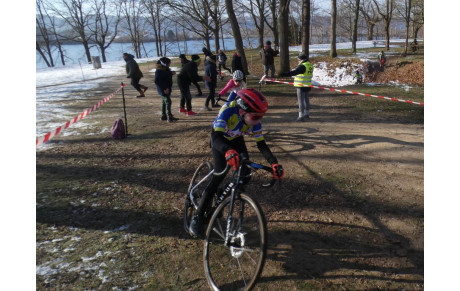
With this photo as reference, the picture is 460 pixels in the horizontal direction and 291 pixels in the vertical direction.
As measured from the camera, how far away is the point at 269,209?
4.72 metres

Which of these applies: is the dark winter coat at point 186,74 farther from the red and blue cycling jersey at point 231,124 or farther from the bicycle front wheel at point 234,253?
the bicycle front wheel at point 234,253

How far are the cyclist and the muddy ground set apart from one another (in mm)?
890

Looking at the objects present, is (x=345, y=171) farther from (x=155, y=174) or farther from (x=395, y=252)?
(x=155, y=174)

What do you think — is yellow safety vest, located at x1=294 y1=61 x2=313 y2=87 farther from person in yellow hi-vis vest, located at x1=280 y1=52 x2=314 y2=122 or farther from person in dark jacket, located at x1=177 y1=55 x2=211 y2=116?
person in dark jacket, located at x1=177 y1=55 x2=211 y2=116

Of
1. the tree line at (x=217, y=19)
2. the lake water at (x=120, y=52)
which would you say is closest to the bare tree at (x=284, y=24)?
the tree line at (x=217, y=19)

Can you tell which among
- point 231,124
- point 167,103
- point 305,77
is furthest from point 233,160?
point 167,103

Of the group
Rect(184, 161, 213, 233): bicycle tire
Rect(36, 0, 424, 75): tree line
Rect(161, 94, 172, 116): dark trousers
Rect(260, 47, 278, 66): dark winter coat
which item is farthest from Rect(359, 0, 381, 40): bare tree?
Rect(184, 161, 213, 233): bicycle tire

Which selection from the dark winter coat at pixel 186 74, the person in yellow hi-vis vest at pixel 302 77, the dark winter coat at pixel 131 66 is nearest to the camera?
the person in yellow hi-vis vest at pixel 302 77

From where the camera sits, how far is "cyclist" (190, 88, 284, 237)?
323 centimetres

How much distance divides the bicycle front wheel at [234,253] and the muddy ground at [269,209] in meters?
0.20

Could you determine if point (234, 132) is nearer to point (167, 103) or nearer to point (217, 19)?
point (167, 103)

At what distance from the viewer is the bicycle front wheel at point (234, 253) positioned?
2.90 m

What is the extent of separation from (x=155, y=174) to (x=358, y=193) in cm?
427

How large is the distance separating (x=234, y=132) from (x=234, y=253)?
1540 mm
